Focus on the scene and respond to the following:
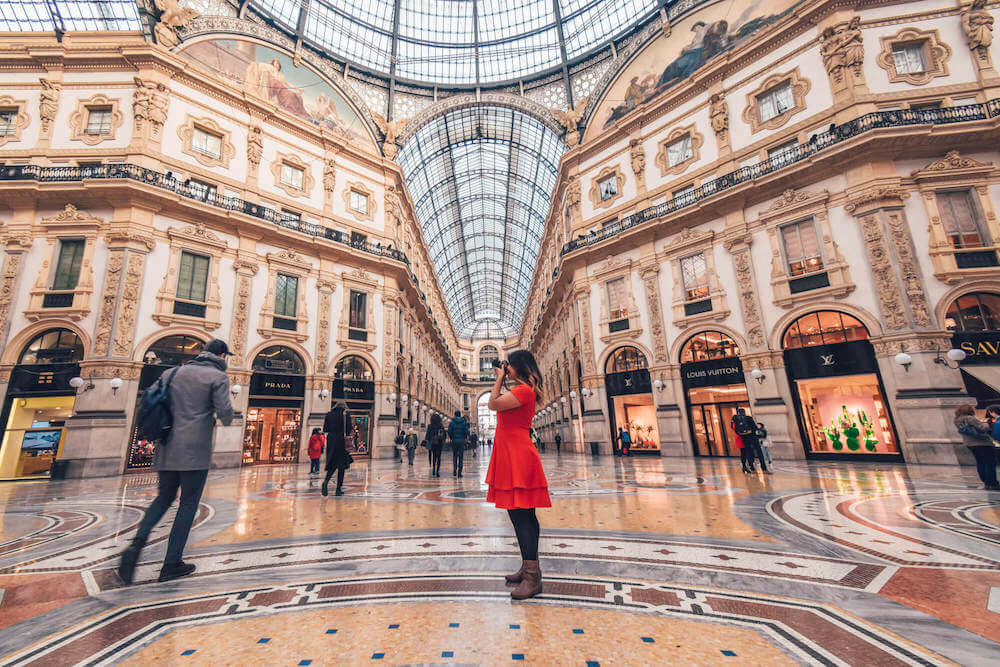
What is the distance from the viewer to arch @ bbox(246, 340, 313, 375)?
16.0 m

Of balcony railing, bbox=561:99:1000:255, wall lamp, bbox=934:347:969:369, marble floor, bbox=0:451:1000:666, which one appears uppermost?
balcony railing, bbox=561:99:1000:255

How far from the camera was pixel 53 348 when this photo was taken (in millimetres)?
13289

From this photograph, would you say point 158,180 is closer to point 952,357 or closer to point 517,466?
point 517,466

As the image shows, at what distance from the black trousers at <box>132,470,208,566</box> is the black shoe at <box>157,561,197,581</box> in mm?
28

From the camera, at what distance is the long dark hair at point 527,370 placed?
2922 mm

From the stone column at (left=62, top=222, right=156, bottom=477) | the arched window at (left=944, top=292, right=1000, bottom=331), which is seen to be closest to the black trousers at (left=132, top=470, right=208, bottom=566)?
the stone column at (left=62, top=222, right=156, bottom=477)

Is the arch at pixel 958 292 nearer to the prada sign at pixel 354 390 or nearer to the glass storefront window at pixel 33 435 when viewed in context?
the prada sign at pixel 354 390

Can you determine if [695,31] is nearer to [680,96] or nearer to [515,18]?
[680,96]

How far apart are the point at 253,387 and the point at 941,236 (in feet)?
77.6

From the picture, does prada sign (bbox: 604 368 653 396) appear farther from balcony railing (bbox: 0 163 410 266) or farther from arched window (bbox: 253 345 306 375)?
balcony railing (bbox: 0 163 410 266)

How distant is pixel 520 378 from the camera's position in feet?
9.59

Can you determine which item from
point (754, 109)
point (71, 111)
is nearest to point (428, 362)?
point (71, 111)

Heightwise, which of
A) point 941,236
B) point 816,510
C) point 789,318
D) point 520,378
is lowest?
point 816,510

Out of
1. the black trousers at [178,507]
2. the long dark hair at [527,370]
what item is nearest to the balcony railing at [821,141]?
the long dark hair at [527,370]
